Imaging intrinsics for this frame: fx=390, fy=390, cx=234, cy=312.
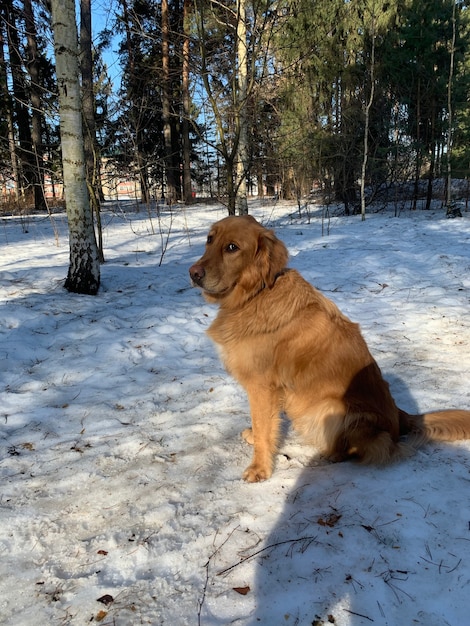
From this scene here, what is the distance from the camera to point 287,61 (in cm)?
1512

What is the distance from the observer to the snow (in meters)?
1.64

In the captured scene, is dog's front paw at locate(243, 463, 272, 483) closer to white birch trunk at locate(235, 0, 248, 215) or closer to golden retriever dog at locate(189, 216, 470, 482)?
golden retriever dog at locate(189, 216, 470, 482)

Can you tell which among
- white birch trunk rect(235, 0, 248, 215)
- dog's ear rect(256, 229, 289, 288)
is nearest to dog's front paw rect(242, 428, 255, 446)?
dog's ear rect(256, 229, 289, 288)

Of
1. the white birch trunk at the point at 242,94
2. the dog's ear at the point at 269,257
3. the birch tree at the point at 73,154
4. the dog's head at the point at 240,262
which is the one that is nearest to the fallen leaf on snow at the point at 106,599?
the dog's head at the point at 240,262

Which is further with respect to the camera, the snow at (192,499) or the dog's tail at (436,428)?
the dog's tail at (436,428)

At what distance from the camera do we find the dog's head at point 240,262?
2611 millimetres

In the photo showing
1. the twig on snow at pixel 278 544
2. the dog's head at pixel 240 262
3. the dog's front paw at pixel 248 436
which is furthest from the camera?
the dog's front paw at pixel 248 436

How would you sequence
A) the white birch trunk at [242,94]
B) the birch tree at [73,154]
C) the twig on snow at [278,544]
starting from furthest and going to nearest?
the white birch trunk at [242,94]
the birch tree at [73,154]
the twig on snow at [278,544]

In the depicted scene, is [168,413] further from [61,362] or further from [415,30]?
[415,30]

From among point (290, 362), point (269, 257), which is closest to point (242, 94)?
point (269, 257)

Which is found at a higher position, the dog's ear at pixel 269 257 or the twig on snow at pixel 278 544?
the dog's ear at pixel 269 257

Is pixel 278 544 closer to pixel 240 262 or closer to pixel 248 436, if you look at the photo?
pixel 248 436

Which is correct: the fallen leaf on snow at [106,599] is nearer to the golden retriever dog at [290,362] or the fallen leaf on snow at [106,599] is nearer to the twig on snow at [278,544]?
the twig on snow at [278,544]

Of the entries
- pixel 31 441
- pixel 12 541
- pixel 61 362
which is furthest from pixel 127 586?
pixel 61 362
